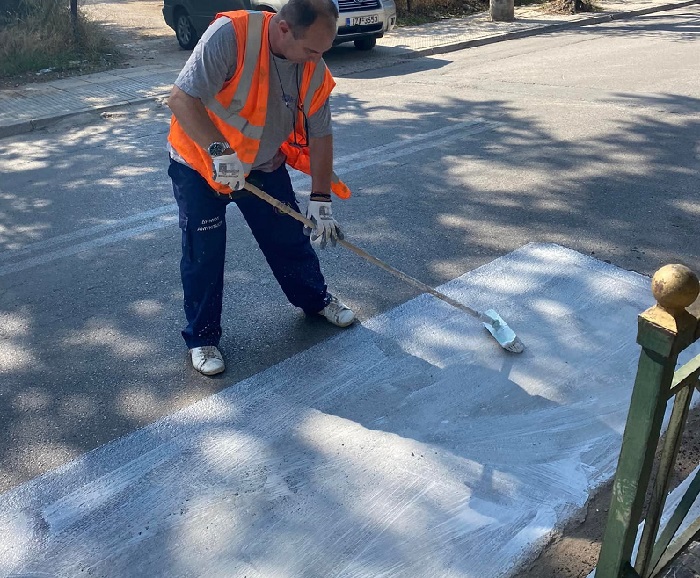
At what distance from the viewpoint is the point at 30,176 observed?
6559 millimetres

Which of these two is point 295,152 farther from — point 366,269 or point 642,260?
point 642,260

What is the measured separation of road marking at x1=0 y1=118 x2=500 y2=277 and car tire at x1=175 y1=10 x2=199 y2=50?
21.1 feet

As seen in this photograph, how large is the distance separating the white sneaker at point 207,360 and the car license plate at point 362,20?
845 centimetres

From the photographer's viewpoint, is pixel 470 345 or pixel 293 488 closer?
pixel 293 488

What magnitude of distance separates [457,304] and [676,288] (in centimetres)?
221

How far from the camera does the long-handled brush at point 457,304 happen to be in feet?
11.2

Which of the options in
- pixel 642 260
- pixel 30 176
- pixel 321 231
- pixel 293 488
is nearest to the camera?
pixel 293 488

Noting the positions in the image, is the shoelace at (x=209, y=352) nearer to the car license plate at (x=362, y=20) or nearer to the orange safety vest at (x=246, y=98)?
the orange safety vest at (x=246, y=98)

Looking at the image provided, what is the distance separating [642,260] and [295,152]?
89.8 inches

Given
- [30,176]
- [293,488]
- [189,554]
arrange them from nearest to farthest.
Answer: [189,554] < [293,488] < [30,176]

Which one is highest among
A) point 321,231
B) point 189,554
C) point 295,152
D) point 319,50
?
point 319,50

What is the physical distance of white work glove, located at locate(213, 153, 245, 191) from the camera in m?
3.07

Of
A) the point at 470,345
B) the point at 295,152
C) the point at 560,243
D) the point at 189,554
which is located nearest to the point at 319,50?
the point at 295,152

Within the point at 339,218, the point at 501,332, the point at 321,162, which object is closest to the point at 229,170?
the point at 321,162
